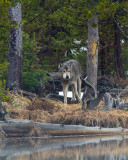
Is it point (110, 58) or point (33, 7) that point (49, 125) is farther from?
point (33, 7)

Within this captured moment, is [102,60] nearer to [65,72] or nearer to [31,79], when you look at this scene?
[31,79]

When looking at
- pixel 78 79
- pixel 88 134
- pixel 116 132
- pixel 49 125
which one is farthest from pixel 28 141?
pixel 78 79

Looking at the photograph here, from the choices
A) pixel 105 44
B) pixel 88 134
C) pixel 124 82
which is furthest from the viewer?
pixel 105 44

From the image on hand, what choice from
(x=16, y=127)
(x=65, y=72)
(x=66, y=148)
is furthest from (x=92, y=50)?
(x=66, y=148)

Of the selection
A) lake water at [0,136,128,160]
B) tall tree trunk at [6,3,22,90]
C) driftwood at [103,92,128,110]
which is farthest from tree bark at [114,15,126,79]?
lake water at [0,136,128,160]

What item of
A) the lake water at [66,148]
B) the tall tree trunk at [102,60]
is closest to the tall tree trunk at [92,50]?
the tall tree trunk at [102,60]

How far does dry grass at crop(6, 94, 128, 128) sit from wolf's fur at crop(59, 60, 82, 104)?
180 cm

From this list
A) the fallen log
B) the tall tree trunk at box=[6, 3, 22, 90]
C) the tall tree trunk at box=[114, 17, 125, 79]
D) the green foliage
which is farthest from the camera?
the tall tree trunk at box=[114, 17, 125, 79]

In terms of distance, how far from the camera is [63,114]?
15.3 metres

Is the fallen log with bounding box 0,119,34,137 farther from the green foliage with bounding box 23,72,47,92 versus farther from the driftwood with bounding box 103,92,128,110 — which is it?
the green foliage with bounding box 23,72,47,92

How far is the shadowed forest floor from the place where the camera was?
49.8ft

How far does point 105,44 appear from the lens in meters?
23.0

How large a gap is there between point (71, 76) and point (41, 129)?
4395 millimetres

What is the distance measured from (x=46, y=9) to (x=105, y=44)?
6.95 meters
